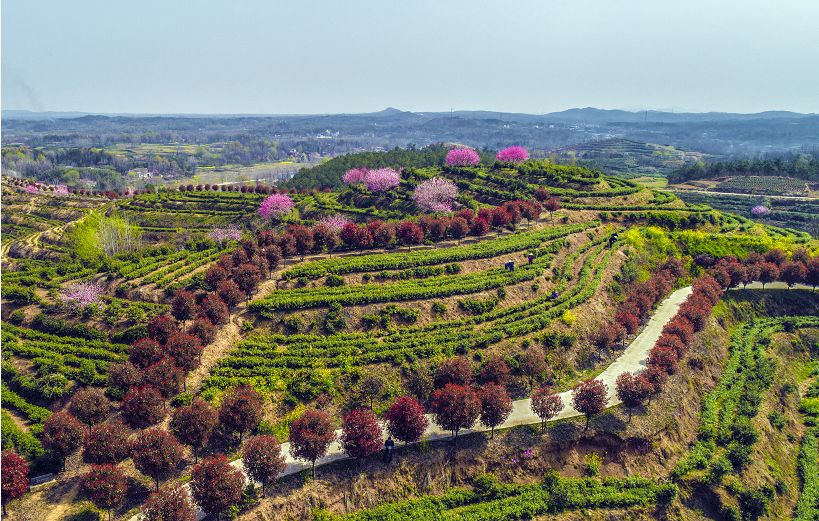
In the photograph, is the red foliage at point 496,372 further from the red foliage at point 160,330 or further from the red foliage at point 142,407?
the red foliage at point 160,330

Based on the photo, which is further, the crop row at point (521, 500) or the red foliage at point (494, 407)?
the red foliage at point (494, 407)

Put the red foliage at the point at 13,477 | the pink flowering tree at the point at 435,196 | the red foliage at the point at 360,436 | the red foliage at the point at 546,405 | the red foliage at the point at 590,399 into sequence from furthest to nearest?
the pink flowering tree at the point at 435,196, the red foliage at the point at 590,399, the red foliage at the point at 546,405, the red foliage at the point at 360,436, the red foliage at the point at 13,477

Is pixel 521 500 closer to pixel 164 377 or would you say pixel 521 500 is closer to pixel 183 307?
pixel 164 377

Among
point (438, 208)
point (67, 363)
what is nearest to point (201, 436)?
point (67, 363)

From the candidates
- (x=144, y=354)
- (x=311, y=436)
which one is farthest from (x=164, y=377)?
(x=311, y=436)

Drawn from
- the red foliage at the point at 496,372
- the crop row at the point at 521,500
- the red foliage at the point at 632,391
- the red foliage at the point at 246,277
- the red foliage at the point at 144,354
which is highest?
the red foliage at the point at 246,277

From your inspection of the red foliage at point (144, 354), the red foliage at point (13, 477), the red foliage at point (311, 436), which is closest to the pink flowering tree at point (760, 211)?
the red foliage at point (311, 436)
